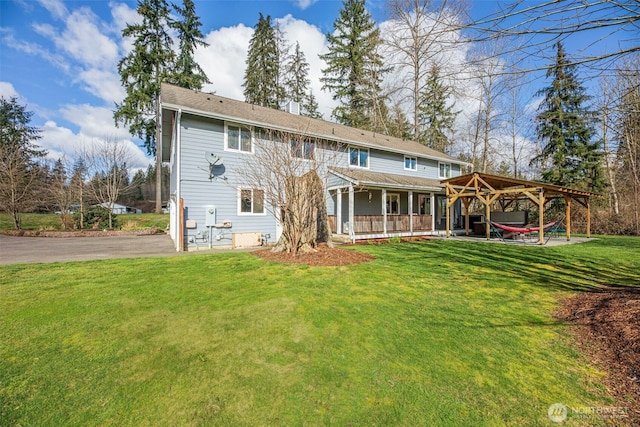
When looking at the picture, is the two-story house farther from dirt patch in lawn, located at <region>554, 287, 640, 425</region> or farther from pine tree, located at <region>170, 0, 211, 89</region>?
pine tree, located at <region>170, 0, 211, 89</region>

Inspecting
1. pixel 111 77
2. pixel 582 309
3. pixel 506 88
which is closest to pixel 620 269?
pixel 582 309

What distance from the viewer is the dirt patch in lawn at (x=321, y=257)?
7.66 meters

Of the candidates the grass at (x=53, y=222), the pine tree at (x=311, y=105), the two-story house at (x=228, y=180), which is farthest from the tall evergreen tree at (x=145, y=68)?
the pine tree at (x=311, y=105)

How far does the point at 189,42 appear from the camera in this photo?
26.4 m

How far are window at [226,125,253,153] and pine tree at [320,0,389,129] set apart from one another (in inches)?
694

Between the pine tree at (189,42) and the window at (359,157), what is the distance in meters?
18.7

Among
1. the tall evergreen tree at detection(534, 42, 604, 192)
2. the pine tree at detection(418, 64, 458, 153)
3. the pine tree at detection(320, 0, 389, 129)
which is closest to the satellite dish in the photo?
the pine tree at detection(320, 0, 389, 129)

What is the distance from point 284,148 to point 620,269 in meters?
10.0

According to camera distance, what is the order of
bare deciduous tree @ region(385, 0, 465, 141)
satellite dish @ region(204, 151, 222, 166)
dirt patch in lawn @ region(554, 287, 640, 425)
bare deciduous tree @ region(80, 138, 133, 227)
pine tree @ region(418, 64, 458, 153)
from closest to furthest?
dirt patch in lawn @ region(554, 287, 640, 425) < bare deciduous tree @ region(385, 0, 465, 141) < satellite dish @ region(204, 151, 222, 166) < bare deciduous tree @ region(80, 138, 133, 227) < pine tree @ region(418, 64, 458, 153)

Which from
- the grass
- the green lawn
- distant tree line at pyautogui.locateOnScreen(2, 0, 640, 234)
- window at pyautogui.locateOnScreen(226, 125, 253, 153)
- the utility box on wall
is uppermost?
distant tree line at pyautogui.locateOnScreen(2, 0, 640, 234)

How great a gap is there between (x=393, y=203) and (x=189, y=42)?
25301 millimetres

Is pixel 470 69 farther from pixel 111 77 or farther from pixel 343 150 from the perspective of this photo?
pixel 111 77

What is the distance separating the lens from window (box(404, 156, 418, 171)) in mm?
18422

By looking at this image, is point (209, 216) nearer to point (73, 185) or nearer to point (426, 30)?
point (426, 30)
